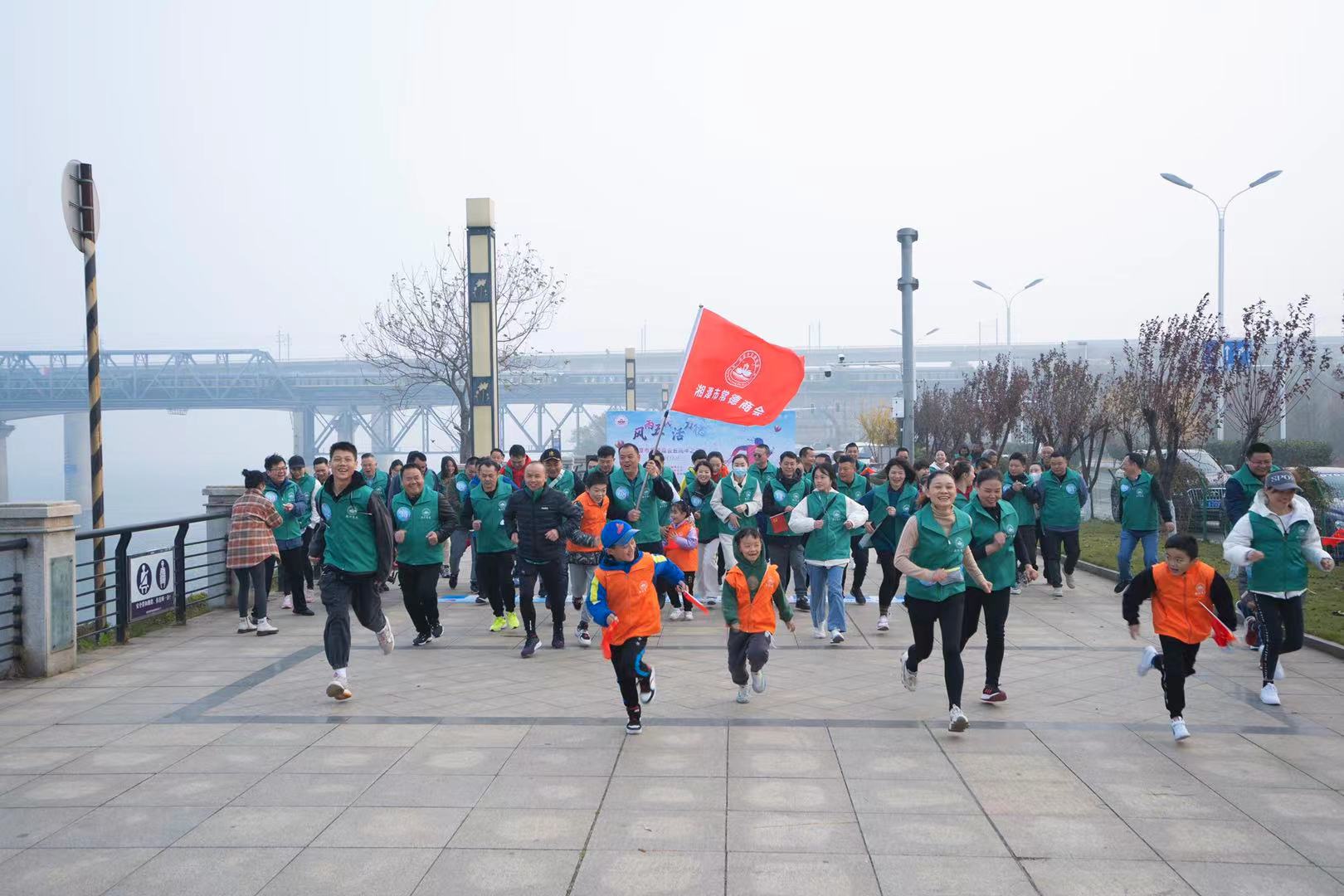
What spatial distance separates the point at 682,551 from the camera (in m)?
11.7

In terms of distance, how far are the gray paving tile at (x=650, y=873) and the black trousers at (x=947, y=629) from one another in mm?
2457

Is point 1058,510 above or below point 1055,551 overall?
above

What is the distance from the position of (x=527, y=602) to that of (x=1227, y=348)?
14295mm

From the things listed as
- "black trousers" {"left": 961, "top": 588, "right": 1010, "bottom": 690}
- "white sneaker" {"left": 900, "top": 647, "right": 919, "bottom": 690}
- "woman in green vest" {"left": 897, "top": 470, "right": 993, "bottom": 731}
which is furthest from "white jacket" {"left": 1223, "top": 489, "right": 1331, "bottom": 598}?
"white sneaker" {"left": 900, "top": 647, "right": 919, "bottom": 690}

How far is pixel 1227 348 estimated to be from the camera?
1825 centimetres

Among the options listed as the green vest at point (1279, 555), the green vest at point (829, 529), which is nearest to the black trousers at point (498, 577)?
the green vest at point (829, 529)

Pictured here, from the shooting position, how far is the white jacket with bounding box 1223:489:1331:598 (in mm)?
7281

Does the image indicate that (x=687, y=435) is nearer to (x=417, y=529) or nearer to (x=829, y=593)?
(x=829, y=593)

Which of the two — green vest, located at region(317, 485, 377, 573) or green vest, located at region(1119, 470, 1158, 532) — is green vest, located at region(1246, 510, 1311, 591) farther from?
green vest, located at region(317, 485, 377, 573)

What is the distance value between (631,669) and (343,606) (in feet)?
8.04

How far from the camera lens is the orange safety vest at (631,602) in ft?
22.0

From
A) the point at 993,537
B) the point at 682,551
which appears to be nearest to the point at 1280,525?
the point at 993,537

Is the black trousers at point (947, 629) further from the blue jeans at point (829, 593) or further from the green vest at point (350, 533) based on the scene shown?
the green vest at point (350, 533)

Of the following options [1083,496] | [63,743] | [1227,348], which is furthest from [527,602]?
[1227,348]
